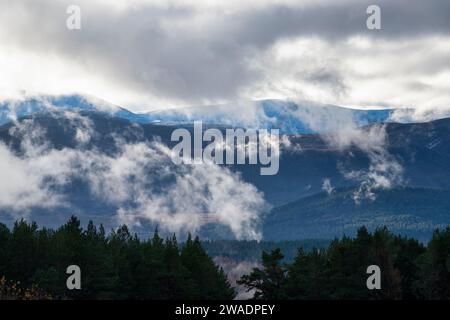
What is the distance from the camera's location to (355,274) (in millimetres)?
85875

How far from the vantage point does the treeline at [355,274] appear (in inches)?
3231

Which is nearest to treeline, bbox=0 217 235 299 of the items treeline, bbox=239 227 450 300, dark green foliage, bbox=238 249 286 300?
treeline, bbox=239 227 450 300

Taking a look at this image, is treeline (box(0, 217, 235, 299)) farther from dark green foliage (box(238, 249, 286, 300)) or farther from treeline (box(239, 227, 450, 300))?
dark green foliage (box(238, 249, 286, 300))

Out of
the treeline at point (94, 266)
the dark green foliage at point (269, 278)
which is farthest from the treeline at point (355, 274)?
the treeline at point (94, 266)

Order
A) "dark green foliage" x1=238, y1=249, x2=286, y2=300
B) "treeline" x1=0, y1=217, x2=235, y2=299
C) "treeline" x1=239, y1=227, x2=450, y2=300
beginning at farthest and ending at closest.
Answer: "treeline" x1=239, y1=227, x2=450, y2=300, "treeline" x1=0, y1=217, x2=235, y2=299, "dark green foliage" x1=238, y1=249, x2=286, y2=300

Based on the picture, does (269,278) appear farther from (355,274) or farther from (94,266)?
(94,266)

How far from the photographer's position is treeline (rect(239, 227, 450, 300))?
82062 mm

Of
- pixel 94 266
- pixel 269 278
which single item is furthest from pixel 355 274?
pixel 94 266

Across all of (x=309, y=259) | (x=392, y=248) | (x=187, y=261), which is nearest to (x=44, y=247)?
(x=187, y=261)

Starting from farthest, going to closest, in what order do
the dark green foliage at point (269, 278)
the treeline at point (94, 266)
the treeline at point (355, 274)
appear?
the treeline at point (355, 274)
the treeline at point (94, 266)
the dark green foliage at point (269, 278)

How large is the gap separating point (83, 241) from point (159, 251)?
10586 mm

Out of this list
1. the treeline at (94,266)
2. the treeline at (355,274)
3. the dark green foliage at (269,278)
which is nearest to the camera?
the dark green foliage at (269,278)

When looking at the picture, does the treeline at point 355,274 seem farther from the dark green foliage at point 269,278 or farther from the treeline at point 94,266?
the treeline at point 94,266
